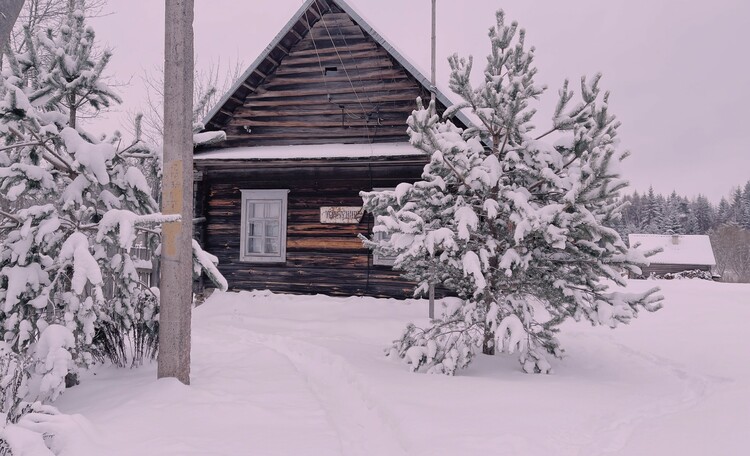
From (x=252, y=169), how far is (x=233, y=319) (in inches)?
153

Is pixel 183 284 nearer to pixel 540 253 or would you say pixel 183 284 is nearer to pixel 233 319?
pixel 540 253

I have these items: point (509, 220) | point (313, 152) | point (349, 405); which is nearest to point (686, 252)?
point (313, 152)

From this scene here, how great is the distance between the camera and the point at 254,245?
41.8 ft

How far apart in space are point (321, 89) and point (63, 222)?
832 centimetres

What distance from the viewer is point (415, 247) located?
5.71 meters

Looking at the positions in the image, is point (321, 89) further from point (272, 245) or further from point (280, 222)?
point (272, 245)

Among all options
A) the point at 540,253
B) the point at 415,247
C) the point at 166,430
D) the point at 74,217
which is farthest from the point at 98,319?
the point at 540,253

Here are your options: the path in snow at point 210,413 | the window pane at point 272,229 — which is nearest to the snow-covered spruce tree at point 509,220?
the path in snow at point 210,413

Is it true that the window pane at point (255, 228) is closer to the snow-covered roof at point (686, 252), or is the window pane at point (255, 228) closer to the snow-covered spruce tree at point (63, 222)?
the snow-covered spruce tree at point (63, 222)

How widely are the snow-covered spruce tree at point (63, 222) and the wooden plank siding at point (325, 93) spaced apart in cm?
686

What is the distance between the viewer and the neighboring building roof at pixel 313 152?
427 inches

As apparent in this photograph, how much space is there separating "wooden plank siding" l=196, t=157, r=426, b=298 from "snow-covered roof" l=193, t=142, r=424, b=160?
20 centimetres

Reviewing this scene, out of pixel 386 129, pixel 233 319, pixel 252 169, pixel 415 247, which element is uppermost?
pixel 386 129

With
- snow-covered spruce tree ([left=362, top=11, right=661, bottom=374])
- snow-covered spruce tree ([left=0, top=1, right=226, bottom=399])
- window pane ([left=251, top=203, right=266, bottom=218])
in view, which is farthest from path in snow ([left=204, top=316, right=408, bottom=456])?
window pane ([left=251, top=203, right=266, bottom=218])
